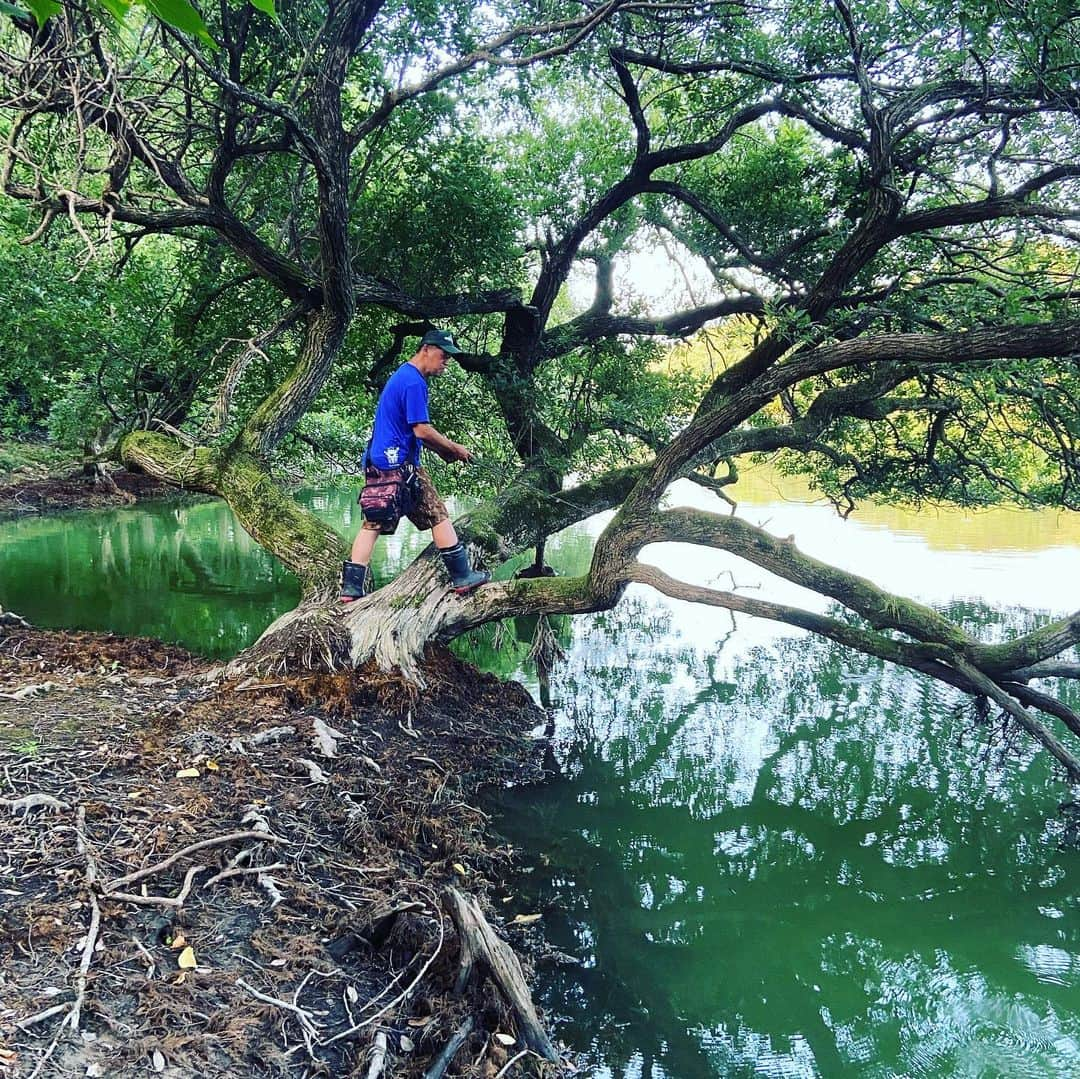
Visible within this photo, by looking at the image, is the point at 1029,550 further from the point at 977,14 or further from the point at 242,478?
the point at 242,478

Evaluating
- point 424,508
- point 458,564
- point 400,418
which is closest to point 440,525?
point 424,508

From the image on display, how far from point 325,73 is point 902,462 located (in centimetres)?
681

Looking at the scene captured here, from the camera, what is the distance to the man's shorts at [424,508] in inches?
214

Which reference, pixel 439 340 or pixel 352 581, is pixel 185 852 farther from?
pixel 439 340

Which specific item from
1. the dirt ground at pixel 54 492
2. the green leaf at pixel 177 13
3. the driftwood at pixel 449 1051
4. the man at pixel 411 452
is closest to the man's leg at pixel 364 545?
the man at pixel 411 452

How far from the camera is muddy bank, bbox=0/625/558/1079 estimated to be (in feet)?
8.25

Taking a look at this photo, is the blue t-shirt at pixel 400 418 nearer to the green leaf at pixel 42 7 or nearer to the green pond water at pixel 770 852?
the green pond water at pixel 770 852

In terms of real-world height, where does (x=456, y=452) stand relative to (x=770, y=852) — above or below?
above

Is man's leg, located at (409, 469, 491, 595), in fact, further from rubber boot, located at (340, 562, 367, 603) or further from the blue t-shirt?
rubber boot, located at (340, 562, 367, 603)

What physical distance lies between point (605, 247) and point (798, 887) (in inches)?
277

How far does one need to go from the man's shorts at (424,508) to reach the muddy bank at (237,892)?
4.27ft

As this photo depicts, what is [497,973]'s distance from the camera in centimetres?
313

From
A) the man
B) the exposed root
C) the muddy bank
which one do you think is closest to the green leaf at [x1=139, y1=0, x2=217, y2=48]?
the muddy bank

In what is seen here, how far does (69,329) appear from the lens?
9.36 metres
